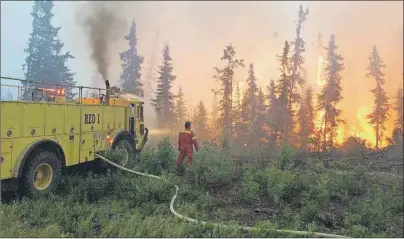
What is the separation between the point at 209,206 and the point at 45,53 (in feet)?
111

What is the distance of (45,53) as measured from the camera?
37281 millimetres

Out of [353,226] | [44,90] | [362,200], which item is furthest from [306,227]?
[44,90]

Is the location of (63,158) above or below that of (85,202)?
above

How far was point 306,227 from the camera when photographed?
7.57 metres

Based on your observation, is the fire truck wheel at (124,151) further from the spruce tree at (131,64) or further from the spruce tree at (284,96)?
the spruce tree at (131,64)

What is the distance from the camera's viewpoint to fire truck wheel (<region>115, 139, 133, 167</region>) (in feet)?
40.9

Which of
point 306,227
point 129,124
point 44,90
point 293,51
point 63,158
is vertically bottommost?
point 306,227

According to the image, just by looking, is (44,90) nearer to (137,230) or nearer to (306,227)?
(137,230)

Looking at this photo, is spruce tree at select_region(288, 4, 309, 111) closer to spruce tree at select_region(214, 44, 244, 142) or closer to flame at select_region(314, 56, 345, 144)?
spruce tree at select_region(214, 44, 244, 142)

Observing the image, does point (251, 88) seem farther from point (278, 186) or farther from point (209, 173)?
point (278, 186)

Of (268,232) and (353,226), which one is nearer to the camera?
(268,232)

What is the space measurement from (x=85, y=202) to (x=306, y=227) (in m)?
5.25

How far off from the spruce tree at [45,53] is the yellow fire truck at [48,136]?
83.7 ft

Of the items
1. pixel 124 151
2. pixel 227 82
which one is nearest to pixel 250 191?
pixel 124 151
